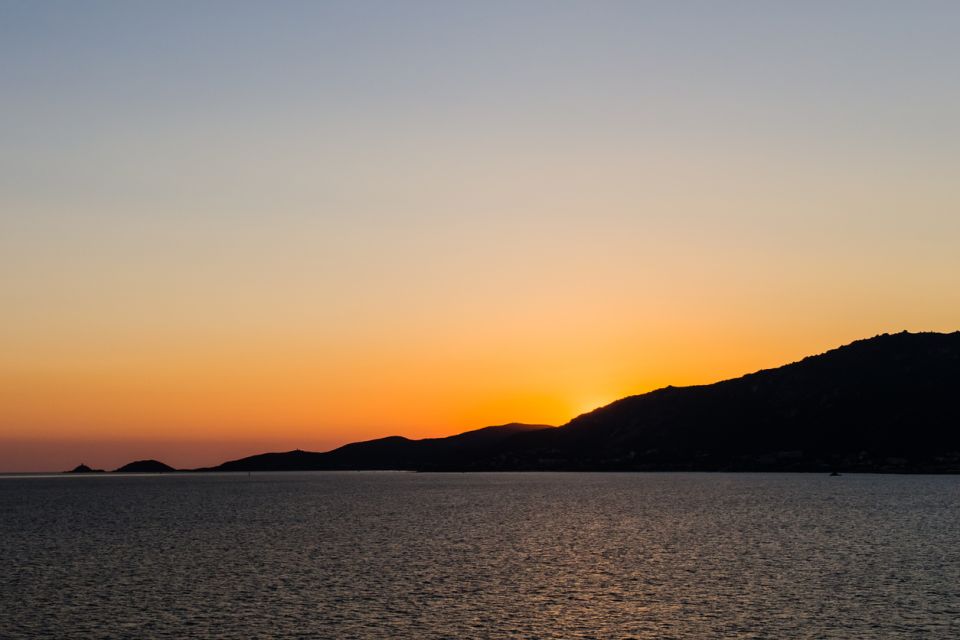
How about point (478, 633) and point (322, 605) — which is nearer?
point (478, 633)

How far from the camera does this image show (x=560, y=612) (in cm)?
7150

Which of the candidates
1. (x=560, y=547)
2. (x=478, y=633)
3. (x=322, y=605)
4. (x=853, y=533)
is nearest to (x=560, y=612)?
(x=478, y=633)

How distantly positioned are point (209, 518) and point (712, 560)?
11499 centimetres

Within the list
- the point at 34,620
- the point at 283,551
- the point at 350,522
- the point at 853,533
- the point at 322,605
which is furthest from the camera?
the point at 350,522

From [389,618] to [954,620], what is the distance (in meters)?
40.3

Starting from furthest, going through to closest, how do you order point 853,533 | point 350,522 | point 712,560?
point 350,522 < point 853,533 < point 712,560

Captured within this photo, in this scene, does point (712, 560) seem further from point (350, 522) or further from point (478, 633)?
point (350, 522)

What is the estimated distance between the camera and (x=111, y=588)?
84.0 m

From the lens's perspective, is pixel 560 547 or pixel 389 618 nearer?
pixel 389 618

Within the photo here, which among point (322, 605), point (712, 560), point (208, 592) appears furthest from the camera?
point (712, 560)

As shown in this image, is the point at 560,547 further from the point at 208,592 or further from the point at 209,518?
the point at 209,518

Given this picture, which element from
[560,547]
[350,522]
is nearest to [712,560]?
[560,547]

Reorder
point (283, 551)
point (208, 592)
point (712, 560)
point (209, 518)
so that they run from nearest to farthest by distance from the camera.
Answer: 1. point (208, 592)
2. point (712, 560)
3. point (283, 551)
4. point (209, 518)

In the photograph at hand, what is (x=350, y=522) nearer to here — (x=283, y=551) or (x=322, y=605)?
(x=283, y=551)
